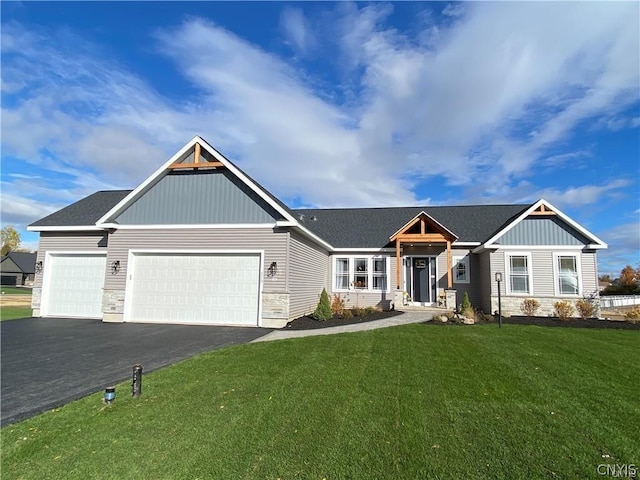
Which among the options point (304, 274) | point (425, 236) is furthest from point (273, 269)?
point (425, 236)

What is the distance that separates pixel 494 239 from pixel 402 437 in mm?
14259

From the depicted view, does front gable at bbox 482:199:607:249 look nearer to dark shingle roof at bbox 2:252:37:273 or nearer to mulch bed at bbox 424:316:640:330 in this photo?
mulch bed at bbox 424:316:640:330

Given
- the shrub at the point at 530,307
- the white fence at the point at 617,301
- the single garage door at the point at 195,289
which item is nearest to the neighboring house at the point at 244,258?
the single garage door at the point at 195,289

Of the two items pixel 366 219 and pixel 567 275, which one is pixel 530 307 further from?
pixel 366 219

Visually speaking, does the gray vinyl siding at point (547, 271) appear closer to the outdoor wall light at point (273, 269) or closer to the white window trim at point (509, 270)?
the white window trim at point (509, 270)

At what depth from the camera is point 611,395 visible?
547 cm

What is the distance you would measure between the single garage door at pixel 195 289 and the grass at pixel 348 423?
5.58 m

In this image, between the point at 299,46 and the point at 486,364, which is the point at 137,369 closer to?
the point at 486,364

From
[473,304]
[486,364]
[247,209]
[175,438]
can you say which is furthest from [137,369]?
[473,304]

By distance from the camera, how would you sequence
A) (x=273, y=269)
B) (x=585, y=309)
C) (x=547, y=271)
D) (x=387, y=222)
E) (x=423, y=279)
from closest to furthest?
(x=273, y=269)
(x=585, y=309)
(x=547, y=271)
(x=423, y=279)
(x=387, y=222)

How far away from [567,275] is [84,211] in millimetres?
21985

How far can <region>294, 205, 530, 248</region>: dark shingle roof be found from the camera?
1906 centimetres

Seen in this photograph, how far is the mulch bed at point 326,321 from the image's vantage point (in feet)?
40.9

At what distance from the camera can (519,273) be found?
16266mm
